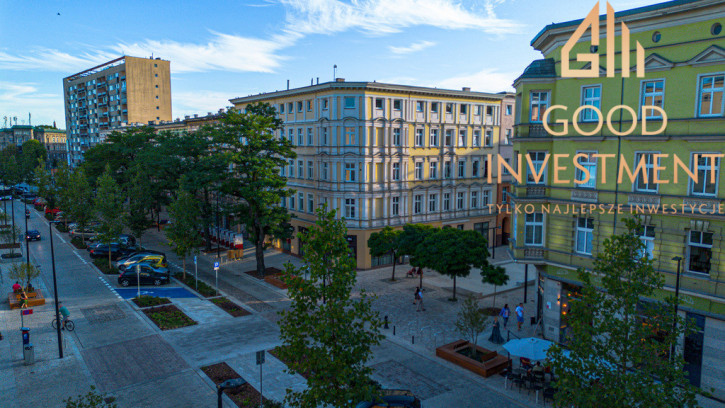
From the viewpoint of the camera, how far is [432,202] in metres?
48.8

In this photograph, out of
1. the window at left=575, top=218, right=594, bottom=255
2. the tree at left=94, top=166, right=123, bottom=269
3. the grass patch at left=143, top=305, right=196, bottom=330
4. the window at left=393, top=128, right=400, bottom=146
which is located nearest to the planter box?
the window at left=575, top=218, right=594, bottom=255

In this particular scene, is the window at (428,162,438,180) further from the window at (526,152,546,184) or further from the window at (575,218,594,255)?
the window at (575,218,594,255)

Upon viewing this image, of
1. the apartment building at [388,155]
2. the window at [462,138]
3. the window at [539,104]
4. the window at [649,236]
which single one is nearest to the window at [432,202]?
the apartment building at [388,155]

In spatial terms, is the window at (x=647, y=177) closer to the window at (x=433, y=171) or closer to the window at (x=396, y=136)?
the window at (x=396, y=136)

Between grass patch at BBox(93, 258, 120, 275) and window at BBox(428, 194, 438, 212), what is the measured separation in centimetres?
2944

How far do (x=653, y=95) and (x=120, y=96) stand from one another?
116 m

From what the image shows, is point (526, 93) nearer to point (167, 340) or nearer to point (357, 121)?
point (357, 121)

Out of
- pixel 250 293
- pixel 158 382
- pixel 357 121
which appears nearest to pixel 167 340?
pixel 158 382

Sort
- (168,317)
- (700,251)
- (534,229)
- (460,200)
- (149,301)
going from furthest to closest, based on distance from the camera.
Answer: (460,200), (149,301), (168,317), (534,229), (700,251)

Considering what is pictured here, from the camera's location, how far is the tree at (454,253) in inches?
1231

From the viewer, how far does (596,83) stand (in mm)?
23281

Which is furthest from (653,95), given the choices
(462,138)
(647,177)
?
(462,138)

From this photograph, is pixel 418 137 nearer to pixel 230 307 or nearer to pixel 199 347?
pixel 230 307

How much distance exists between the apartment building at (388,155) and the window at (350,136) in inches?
3.6
